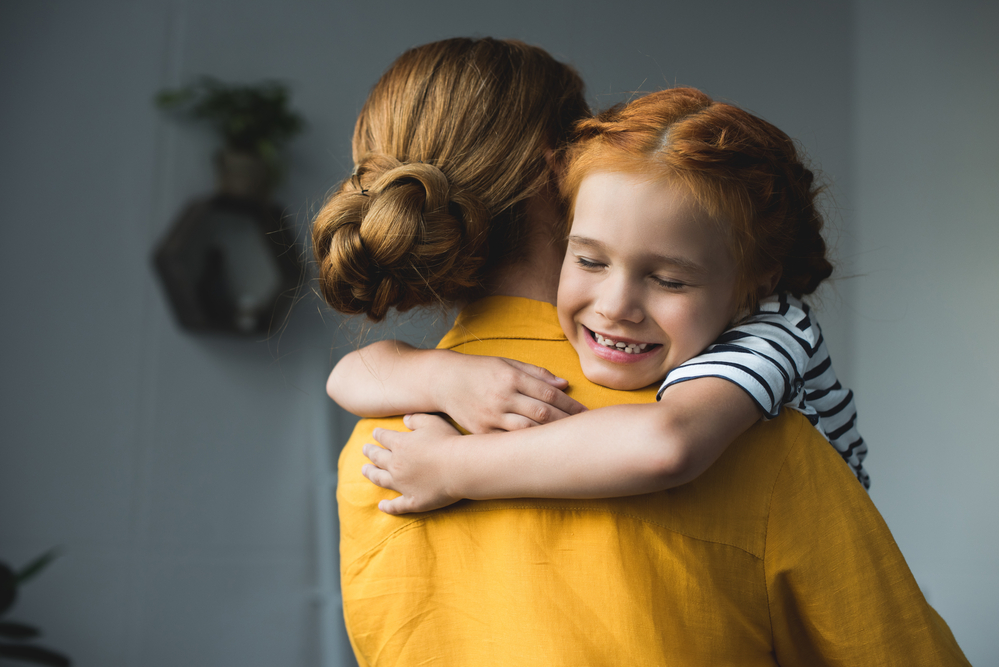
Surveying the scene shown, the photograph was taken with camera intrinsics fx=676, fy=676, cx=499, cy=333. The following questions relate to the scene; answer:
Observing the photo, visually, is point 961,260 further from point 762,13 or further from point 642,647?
point 642,647

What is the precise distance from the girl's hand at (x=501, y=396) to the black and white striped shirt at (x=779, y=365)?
0.11 meters

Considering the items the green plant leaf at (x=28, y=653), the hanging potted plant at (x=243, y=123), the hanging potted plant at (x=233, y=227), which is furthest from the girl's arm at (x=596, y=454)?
the hanging potted plant at (x=243, y=123)

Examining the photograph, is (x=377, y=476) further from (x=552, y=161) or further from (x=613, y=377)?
(x=552, y=161)

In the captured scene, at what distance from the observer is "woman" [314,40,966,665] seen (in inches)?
23.5

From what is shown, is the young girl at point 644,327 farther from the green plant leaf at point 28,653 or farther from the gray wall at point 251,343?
the gray wall at point 251,343

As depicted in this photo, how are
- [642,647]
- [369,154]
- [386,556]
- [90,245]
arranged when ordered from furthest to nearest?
1. [90,245]
2. [369,154]
3. [386,556]
4. [642,647]

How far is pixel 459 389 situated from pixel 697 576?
11.4 inches

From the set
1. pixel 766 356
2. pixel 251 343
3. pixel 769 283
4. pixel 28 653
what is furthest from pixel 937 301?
pixel 28 653

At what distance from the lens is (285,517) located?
253 cm

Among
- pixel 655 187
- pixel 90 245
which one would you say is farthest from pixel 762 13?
pixel 90 245

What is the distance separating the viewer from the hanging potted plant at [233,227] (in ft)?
7.75

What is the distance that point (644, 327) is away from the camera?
70cm

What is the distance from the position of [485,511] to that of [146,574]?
2197 millimetres

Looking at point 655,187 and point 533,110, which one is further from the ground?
point 533,110
